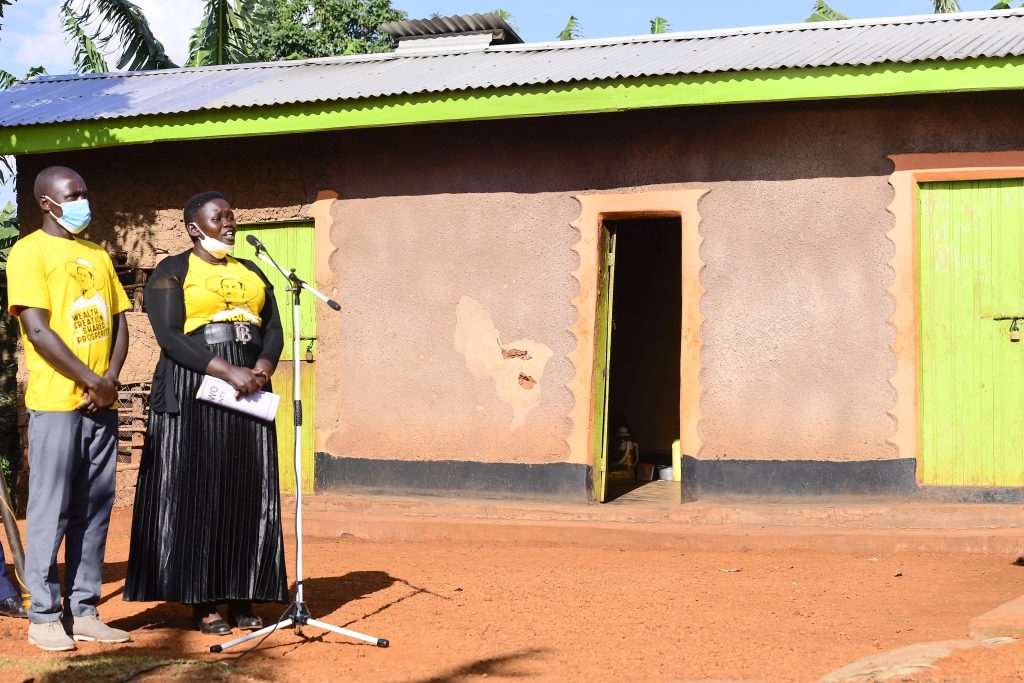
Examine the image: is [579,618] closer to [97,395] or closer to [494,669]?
[494,669]

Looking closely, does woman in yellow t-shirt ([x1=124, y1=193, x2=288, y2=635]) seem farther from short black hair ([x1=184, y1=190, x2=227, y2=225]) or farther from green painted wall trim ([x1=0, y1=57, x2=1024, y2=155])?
green painted wall trim ([x1=0, y1=57, x2=1024, y2=155])

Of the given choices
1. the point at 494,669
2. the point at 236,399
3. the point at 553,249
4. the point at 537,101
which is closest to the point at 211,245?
the point at 236,399

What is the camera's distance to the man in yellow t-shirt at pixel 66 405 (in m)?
5.05

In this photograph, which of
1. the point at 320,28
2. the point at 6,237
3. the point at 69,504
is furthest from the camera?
the point at 320,28

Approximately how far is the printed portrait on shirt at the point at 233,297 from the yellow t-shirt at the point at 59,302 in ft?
1.59

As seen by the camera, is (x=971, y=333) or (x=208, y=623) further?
(x=971, y=333)

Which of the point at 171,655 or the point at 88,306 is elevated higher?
the point at 88,306

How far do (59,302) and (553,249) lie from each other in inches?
180

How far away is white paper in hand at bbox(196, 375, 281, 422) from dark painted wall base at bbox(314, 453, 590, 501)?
3.83 meters

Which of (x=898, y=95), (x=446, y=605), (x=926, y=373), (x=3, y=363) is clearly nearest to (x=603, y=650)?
(x=446, y=605)

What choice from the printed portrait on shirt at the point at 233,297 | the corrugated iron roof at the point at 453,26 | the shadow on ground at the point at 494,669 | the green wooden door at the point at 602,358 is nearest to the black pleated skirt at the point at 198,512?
the printed portrait on shirt at the point at 233,297

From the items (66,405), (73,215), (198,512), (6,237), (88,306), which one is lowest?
(198,512)

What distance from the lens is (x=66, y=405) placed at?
5.07 metres

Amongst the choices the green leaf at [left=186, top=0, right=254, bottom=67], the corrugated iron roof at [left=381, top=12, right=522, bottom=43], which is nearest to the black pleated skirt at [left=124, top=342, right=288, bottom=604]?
the corrugated iron roof at [left=381, top=12, right=522, bottom=43]
